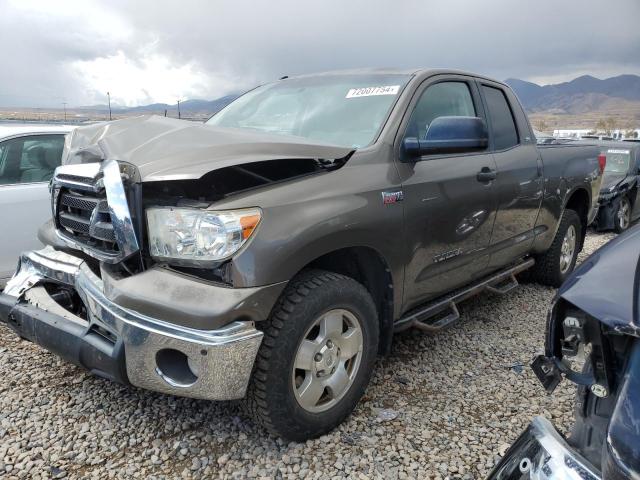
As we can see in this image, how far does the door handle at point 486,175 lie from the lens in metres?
3.28

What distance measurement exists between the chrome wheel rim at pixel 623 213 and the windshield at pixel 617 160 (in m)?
0.74

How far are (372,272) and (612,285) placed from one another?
1.56 m

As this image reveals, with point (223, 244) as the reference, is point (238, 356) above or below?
below

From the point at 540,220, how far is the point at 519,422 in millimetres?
2058

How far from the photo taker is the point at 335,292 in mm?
2289

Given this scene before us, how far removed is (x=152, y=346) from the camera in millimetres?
2020

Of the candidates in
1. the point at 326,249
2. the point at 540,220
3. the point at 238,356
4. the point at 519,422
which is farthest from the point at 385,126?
the point at 540,220

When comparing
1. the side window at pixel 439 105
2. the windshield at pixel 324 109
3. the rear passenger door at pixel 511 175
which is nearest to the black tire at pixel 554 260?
the rear passenger door at pixel 511 175

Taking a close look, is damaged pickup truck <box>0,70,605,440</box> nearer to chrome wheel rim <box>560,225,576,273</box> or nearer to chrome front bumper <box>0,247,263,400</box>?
chrome front bumper <box>0,247,263,400</box>

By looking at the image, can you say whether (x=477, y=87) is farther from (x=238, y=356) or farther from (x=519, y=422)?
(x=238, y=356)

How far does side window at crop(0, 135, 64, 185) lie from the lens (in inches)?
169

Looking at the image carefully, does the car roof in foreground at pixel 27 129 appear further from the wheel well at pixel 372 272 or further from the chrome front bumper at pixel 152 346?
the wheel well at pixel 372 272

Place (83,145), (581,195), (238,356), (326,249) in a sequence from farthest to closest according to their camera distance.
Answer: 1. (581,195)
2. (83,145)
3. (326,249)
4. (238,356)

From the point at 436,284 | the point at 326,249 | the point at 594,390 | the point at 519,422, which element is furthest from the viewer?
the point at 436,284
